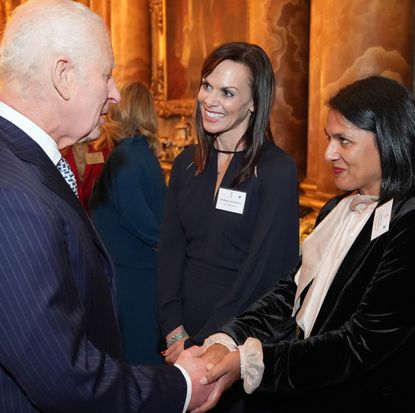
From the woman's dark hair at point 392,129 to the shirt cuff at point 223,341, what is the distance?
2.46 feet

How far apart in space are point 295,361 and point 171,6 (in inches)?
322

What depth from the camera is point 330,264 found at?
206cm

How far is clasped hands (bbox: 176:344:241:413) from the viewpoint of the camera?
5.80ft

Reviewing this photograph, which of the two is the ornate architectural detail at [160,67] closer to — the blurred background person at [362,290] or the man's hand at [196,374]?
the blurred background person at [362,290]

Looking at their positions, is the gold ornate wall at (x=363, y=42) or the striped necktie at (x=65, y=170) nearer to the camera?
the striped necktie at (x=65, y=170)

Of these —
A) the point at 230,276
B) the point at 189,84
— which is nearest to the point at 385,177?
the point at 230,276

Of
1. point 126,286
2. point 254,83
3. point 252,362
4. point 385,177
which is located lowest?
point 126,286

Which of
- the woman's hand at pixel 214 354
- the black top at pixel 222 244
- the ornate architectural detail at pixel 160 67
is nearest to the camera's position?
the woman's hand at pixel 214 354

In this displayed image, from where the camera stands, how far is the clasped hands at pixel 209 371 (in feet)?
5.80

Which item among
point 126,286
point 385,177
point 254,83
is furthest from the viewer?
point 126,286

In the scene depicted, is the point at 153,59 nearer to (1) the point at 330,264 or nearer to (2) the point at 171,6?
(2) the point at 171,6

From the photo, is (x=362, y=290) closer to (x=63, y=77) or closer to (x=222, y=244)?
(x=222, y=244)

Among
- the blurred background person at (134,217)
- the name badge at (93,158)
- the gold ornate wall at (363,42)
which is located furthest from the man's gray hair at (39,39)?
the name badge at (93,158)

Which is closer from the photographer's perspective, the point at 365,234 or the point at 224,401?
the point at 365,234
